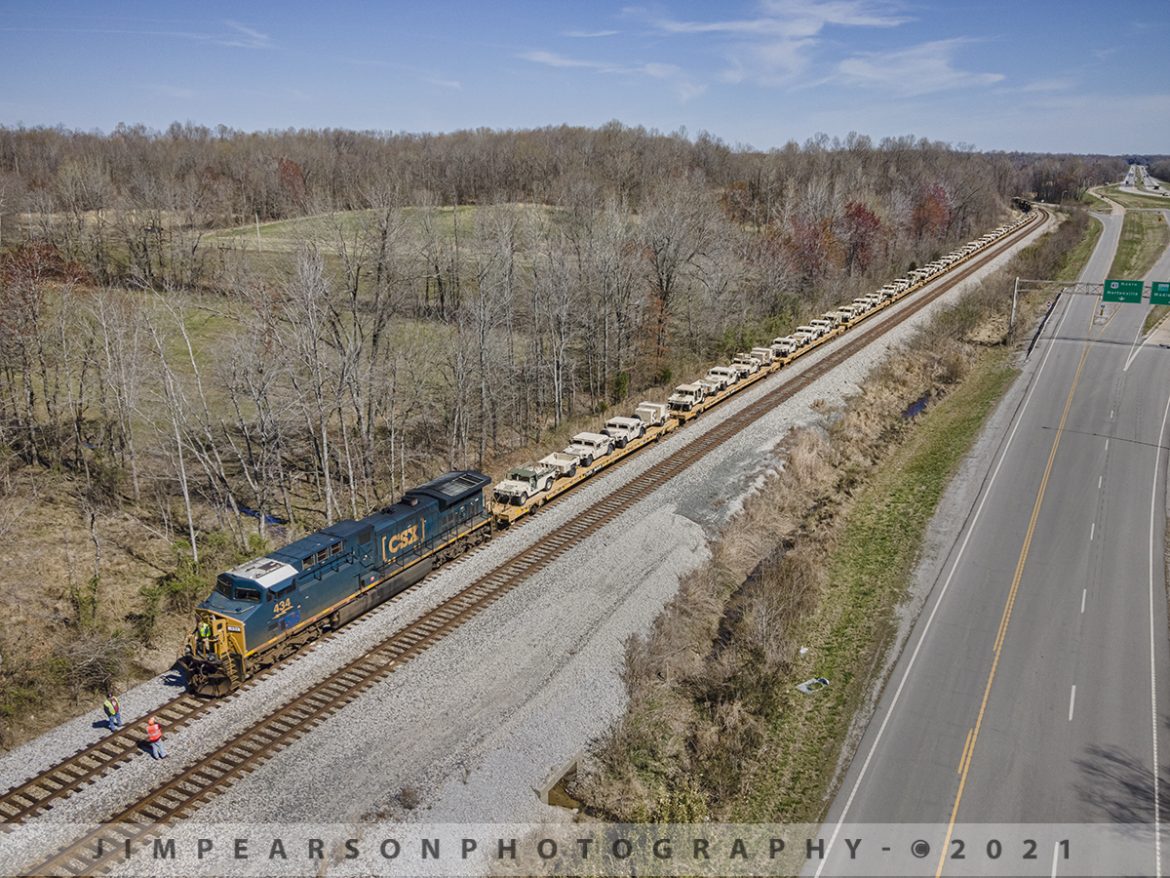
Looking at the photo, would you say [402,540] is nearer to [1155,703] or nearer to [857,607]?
[857,607]

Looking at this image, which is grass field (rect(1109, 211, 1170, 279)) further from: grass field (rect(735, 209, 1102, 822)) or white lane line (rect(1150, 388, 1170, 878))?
white lane line (rect(1150, 388, 1170, 878))

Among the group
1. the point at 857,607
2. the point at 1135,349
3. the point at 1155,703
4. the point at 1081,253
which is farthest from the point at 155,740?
the point at 1081,253

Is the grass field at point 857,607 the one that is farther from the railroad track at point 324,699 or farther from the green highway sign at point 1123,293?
the green highway sign at point 1123,293

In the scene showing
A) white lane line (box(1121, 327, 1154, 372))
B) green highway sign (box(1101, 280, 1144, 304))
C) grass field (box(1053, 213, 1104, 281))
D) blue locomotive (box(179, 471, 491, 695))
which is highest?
grass field (box(1053, 213, 1104, 281))

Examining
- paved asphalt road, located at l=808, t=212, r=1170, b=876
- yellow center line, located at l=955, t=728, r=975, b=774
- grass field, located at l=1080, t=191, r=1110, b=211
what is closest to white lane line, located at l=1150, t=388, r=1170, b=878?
paved asphalt road, located at l=808, t=212, r=1170, b=876

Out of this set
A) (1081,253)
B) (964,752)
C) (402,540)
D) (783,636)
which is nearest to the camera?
(964,752)

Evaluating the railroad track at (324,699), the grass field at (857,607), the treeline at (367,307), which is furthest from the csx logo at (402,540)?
the grass field at (857,607)
